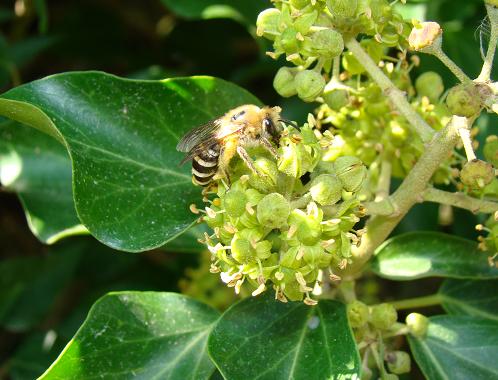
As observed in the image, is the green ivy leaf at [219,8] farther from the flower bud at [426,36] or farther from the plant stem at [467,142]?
the plant stem at [467,142]

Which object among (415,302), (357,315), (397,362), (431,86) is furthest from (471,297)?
(431,86)

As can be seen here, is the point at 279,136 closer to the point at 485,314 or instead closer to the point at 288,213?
the point at 288,213

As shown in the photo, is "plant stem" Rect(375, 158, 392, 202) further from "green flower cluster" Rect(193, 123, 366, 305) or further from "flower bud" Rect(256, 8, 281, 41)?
"flower bud" Rect(256, 8, 281, 41)

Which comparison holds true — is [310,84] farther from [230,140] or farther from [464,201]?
[464,201]

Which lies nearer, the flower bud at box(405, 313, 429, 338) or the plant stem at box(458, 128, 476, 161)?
the plant stem at box(458, 128, 476, 161)

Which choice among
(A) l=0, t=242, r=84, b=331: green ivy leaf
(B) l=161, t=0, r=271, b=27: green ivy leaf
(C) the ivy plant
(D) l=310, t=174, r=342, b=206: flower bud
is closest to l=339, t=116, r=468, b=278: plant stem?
(C) the ivy plant

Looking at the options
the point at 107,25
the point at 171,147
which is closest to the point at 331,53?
the point at 171,147
